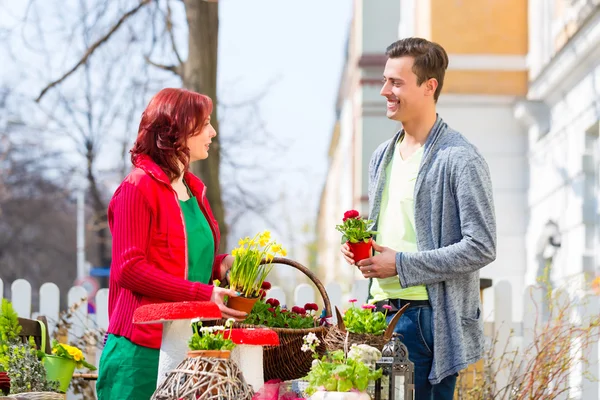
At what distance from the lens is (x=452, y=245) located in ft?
11.2

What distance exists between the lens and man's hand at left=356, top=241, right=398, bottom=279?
3.39 metres

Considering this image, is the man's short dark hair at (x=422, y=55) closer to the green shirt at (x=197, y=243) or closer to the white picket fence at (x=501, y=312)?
the green shirt at (x=197, y=243)

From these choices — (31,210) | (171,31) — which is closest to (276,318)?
(171,31)

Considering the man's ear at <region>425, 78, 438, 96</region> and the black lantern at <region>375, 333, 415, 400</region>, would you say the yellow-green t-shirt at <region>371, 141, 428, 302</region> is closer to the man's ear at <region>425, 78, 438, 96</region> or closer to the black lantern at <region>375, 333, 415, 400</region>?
the man's ear at <region>425, 78, 438, 96</region>

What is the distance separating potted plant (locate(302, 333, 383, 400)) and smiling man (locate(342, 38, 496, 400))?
603mm

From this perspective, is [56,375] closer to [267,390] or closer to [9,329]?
[9,329]

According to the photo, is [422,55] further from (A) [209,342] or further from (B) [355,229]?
(A) [209,342]

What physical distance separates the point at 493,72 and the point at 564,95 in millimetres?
2178

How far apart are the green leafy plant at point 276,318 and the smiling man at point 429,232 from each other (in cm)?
26

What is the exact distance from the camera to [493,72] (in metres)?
12.6

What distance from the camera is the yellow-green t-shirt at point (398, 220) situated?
11.6ft

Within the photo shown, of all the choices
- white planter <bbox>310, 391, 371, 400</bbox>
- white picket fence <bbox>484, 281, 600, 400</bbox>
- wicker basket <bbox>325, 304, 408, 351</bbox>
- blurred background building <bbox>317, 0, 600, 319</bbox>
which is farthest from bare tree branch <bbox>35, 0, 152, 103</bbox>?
white planter <bbox>310, 391, 371, 400</bbox>

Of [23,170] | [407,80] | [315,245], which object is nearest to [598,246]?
[407,80]

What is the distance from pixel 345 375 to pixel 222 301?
0.55 metres
